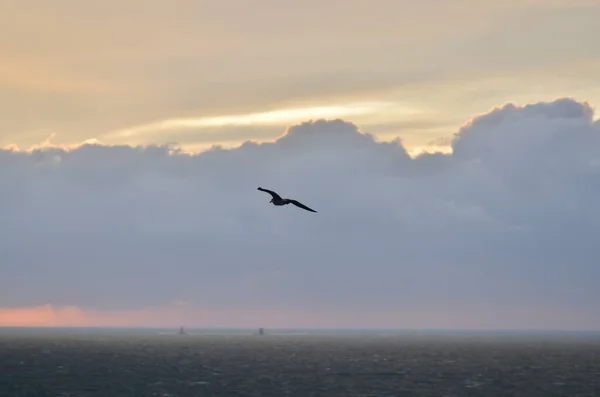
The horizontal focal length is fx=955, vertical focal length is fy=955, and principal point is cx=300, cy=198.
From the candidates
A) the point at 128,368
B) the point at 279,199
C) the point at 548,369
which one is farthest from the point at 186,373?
the point at 279,199

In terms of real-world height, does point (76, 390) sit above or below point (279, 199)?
below

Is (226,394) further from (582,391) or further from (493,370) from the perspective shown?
(493,370)

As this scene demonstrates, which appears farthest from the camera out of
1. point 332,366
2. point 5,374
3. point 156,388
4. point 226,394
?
point 332,366

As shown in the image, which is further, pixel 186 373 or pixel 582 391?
pixel 186 373

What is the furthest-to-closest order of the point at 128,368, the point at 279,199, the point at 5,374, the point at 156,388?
the point at 128,368 → the point at 5,374 → the point at 156,388 → the point at 279,199

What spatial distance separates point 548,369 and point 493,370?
12.2 metres

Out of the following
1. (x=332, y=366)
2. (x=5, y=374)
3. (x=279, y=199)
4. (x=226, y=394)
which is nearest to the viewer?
(x=279, y=199)

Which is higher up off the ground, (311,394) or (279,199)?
(279,199)

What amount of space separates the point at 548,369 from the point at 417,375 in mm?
39292

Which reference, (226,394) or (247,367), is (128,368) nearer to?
(247,367)

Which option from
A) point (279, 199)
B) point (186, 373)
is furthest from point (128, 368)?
point (279, 199)

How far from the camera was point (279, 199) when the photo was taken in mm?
39406

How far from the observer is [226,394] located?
400ft

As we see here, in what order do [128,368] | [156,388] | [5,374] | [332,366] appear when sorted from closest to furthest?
1. [156,388]
2. [5,374]
3. [128,368]
4. [332,366]
